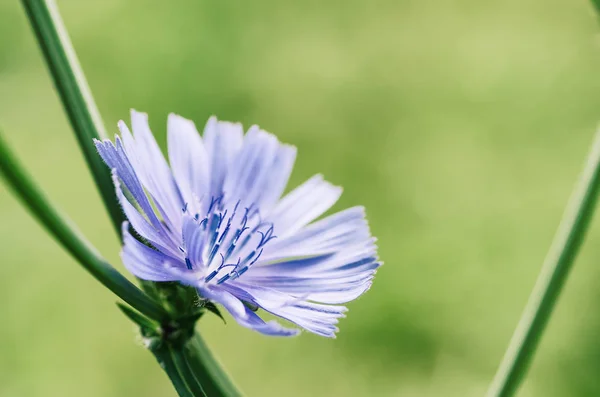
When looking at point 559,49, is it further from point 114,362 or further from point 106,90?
point 114,362

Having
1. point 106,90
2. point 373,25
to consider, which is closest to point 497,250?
point 373,25

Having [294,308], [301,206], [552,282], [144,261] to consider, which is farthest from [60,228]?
[552,282]

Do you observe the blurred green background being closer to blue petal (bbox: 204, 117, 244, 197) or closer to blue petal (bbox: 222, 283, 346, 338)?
blue petal (bbox: 204, 117, 244, 197)

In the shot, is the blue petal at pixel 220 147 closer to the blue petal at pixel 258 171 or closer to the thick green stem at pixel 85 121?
the blue petal at pixel 258 171

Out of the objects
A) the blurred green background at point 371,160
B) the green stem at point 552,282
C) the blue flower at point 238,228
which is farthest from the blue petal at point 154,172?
the blurred green background at point 371,160

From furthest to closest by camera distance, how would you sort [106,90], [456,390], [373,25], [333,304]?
[373,25]
[106,90]
[456,390]
[333,304]

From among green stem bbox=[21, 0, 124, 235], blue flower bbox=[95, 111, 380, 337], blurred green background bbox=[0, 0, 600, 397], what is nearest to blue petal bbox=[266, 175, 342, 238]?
blue flower bbox=[95, 111, 380, 337]
